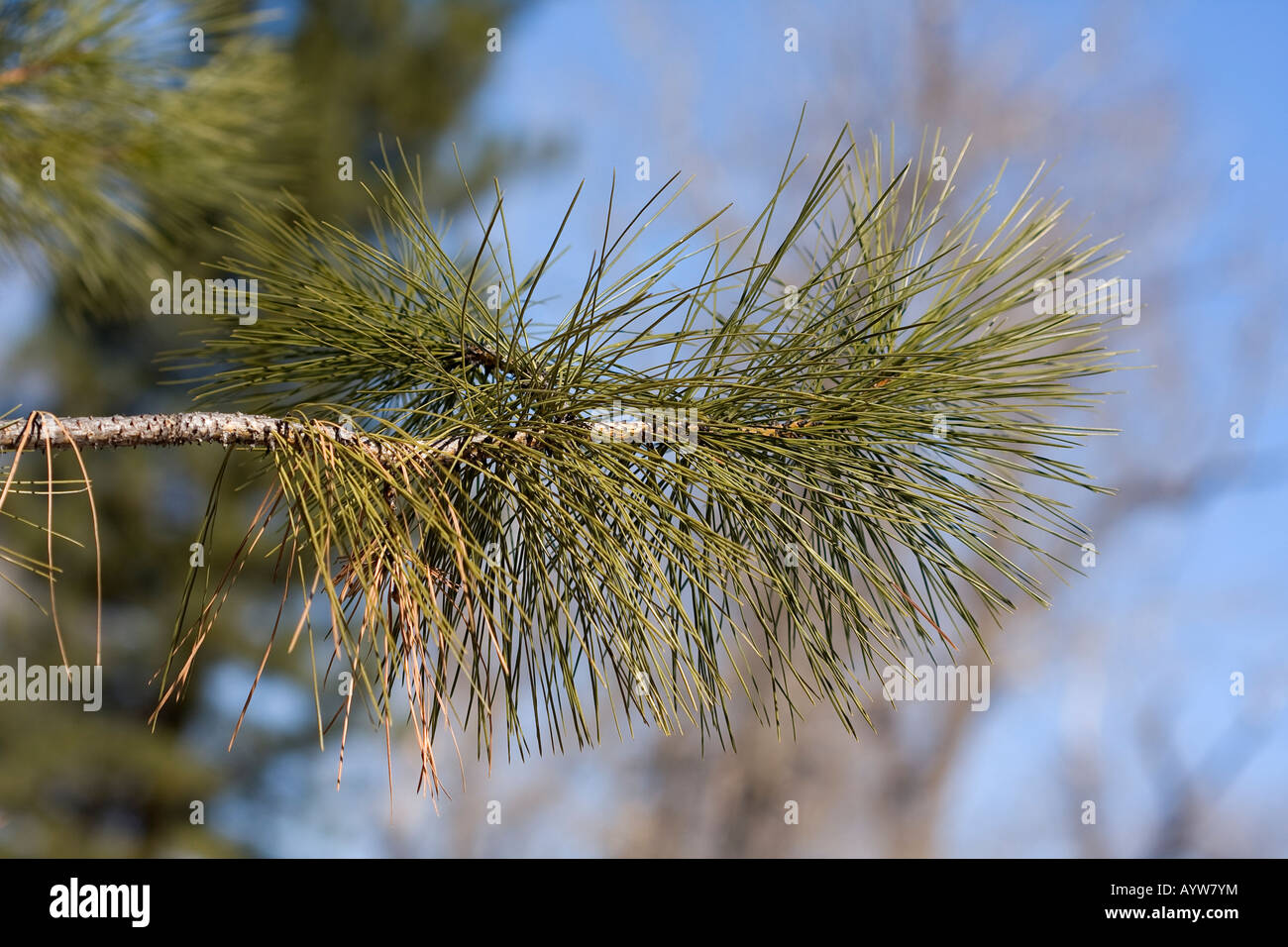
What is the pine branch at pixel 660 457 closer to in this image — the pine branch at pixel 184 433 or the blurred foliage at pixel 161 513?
the pine branch at pixel 184 433

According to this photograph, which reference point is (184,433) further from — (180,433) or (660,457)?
(660,457)

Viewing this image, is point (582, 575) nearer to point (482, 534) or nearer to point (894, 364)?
point (482, 534)

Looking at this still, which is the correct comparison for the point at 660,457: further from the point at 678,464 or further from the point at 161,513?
the point at 161,513

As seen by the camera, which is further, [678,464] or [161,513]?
[161,513]

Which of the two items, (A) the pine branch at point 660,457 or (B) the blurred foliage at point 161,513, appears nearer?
(A) the pine branch at point 660,457

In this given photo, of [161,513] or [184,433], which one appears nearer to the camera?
[184,433]

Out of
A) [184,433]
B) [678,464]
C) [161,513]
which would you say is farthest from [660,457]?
[161,513]

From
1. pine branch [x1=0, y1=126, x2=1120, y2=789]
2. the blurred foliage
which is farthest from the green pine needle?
the blurred foliage

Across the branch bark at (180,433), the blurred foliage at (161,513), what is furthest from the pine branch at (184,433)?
the blurred foliage at (161,513)

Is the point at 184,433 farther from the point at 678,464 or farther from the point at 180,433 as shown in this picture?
the point at 678,464

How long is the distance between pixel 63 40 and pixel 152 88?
0.39 ft

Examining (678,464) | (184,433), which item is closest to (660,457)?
(678,464)

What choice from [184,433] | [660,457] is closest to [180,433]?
[184,433]
